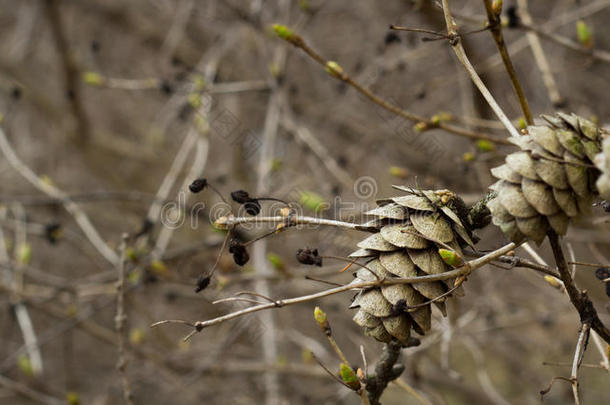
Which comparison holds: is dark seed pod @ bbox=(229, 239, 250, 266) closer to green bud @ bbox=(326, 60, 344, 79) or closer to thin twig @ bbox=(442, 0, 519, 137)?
thin twig @ bbox=(442, 0, 519, 137)

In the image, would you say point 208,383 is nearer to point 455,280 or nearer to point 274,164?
point 274,164

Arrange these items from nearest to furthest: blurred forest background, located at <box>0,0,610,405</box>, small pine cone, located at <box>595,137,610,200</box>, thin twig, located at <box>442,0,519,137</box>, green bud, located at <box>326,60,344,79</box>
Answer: small pine cone, located at <box>595,137,610,200</box>
thin twig, located at <box>442,0,519,137</box>
green bud, located at <box>326,60,344,79</box>
blurred forest background, located at <box>0,0,610,405</box>

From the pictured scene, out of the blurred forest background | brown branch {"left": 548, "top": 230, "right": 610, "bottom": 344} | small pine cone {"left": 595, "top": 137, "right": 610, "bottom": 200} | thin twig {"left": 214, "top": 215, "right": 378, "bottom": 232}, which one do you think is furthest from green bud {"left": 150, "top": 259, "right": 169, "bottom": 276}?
small pine cone {"left": 595, "top": 137, "right": 610, "bottom": 200}

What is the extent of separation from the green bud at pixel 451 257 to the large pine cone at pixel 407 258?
38mm

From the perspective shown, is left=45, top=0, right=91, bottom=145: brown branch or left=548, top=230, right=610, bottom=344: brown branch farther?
left=45, top=0, right=91, bottom=145: brown branch

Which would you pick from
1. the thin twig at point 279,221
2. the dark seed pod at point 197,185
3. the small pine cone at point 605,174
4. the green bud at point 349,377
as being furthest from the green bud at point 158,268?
the small pine cone at point 605,174

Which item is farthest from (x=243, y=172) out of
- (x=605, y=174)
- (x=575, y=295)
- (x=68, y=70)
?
(x=605, y=174)

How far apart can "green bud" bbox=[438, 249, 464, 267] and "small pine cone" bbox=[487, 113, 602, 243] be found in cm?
9

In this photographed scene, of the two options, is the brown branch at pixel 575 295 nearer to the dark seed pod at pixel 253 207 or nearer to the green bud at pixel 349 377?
the green bud at pixel 349 377

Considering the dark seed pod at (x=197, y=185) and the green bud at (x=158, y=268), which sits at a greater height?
the green bud at (x=158, y=268)

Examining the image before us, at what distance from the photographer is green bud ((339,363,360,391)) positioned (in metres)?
0.93

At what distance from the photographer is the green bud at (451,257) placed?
2.83 ft

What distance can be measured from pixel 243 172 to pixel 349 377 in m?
2.99

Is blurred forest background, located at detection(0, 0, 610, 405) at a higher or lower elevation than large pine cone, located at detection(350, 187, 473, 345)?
higher
